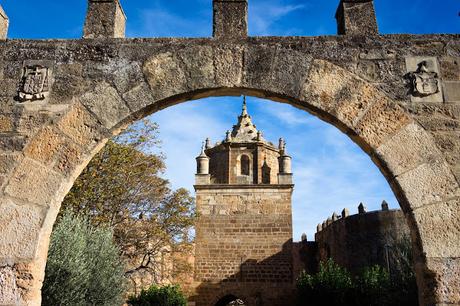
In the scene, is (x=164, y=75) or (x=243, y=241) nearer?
(x=164, y=75)

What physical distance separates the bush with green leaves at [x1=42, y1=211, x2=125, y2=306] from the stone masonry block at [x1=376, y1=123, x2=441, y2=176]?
6.17 meters

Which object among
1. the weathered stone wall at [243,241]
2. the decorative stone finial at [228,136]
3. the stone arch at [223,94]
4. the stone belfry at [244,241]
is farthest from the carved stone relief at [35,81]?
the decorative stone finial at [228,136]

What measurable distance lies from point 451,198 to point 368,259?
50.2ft

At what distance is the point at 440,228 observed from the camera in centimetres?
317

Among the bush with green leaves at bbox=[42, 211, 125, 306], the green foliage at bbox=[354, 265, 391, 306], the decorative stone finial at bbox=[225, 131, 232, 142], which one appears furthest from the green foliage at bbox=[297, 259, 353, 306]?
the decorative stone finial at bbox=[225, 131, 232, 142]

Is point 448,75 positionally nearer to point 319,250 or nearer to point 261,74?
point 261,74

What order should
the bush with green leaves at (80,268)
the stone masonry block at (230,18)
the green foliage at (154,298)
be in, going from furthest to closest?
1. the green foliage at (154,298)
2. the bush with green leaves at (80,268)
3. the stone masonry block at (230,18)

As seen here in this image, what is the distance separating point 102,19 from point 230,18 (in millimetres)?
1150

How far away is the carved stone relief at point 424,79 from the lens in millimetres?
3555

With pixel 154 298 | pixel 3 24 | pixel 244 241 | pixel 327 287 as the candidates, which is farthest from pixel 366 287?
pixel 3 24

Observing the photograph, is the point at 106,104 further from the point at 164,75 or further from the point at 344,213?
the point at 344,213

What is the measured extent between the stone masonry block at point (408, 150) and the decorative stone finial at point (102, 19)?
2510 mm

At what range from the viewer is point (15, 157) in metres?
3.42

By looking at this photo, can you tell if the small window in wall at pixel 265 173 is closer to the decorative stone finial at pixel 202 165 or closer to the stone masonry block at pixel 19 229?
the decorative stone finial at pixel 202 165
